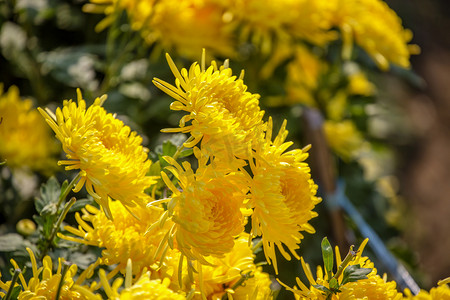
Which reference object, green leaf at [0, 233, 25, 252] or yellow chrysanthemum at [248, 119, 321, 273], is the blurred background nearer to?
green leaf at [0, 233, 25, 252]

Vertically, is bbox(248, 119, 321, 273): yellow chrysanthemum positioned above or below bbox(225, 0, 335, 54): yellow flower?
below

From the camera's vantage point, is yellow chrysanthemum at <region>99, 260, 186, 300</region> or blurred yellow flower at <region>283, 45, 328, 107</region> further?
blurred yellow flower at <region>283, 45, 328, 107</region>

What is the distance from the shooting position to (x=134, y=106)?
35.3 inches

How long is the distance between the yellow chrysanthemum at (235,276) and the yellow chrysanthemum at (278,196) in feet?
0.11

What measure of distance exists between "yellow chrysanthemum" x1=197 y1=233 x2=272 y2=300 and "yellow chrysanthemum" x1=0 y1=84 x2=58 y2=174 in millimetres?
424

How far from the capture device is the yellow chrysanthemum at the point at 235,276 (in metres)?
0.45

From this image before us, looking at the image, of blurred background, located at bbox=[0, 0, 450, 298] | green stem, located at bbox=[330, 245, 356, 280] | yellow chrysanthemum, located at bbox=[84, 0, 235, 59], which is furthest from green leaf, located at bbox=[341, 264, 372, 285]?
yellow chrysanthemum, located at bbox=[84, 0, 235, 59]

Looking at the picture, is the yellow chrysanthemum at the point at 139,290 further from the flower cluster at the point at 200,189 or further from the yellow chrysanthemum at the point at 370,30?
the yellow chrysanthemum at the point at 370,30

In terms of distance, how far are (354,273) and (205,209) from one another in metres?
0.13

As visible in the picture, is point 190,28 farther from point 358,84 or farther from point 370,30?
point 358,84

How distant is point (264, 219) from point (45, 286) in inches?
7.2

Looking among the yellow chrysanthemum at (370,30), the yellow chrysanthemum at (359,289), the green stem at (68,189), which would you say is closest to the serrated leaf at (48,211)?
the green stem at (68,189)

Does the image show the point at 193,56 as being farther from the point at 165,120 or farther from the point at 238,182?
the point at 238,182

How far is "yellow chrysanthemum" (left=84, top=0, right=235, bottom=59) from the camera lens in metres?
0.74
